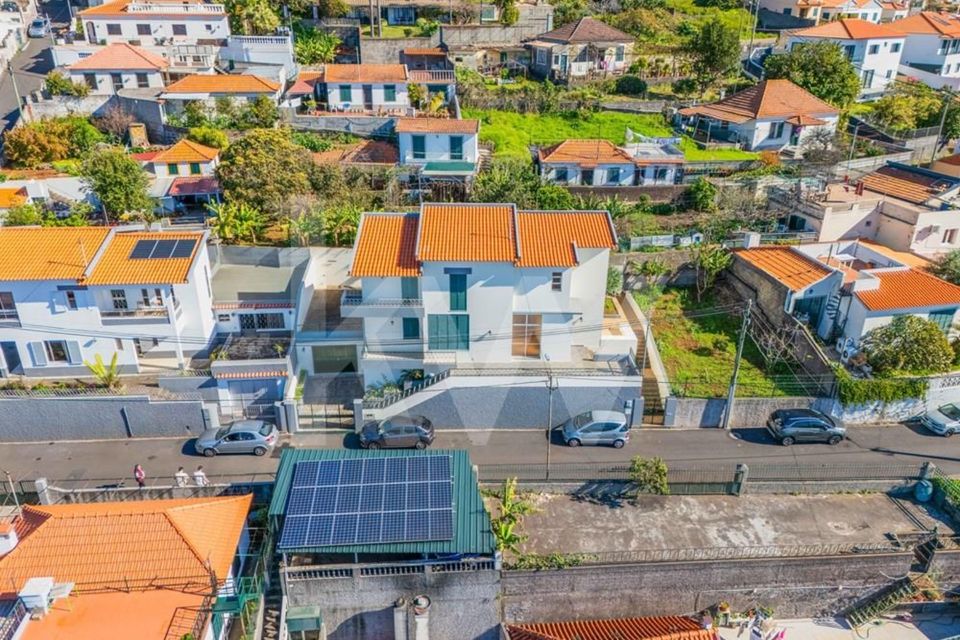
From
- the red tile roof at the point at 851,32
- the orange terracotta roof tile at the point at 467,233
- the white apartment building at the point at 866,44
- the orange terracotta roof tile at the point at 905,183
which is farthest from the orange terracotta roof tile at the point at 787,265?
the red tile roof at the point at 851,32

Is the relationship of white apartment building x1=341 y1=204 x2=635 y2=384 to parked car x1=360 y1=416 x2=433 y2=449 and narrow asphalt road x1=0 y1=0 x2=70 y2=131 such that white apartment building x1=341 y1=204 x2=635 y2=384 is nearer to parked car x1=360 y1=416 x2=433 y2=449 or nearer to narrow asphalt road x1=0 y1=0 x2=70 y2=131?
parked car x1=360 y1=416 x2=433 y2=449

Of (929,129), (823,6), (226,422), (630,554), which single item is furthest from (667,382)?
(823,6)

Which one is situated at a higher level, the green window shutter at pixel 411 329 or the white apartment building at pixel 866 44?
the white apartment building at pixel 866 44

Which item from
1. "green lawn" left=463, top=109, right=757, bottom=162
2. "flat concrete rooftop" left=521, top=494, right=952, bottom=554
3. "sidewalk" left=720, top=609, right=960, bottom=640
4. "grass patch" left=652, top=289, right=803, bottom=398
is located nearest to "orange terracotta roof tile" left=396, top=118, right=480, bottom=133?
"green lawn" left=463, top=109, right=757, bottom=162

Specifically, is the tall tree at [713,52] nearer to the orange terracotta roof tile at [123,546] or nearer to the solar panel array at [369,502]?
the solar panel array at [369,502]

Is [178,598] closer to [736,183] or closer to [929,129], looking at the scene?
[736,183]

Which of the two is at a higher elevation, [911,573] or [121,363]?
[121,363]
